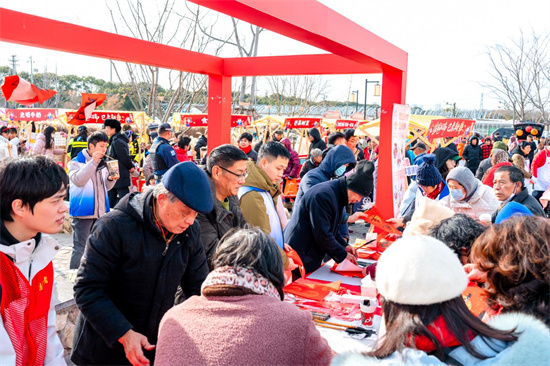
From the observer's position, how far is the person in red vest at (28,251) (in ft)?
5.57

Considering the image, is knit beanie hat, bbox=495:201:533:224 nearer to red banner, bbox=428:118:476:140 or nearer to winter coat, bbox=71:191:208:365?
winter coat, bbox=71:191:208:365

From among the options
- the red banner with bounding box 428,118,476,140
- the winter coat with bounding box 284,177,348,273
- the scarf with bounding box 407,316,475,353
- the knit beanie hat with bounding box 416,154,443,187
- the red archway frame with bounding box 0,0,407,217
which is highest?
the red archway frame with bounding box 0,0,407,217

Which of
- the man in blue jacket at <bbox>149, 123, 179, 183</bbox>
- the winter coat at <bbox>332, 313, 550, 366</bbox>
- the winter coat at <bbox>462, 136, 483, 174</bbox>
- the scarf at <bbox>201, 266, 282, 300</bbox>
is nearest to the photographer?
the winter coat at <bbox>332, 313, 550, 366</bbox>

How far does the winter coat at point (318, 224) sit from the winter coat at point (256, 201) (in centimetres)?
36

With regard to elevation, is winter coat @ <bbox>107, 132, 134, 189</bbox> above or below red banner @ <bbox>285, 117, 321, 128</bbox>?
below

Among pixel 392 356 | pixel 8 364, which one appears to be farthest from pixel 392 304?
pixel 8 364

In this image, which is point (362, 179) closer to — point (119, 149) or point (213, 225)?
point (213, 225)

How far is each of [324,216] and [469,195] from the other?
4.67 ft

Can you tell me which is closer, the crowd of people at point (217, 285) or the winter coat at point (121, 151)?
the crowd of people at point (217, 285)

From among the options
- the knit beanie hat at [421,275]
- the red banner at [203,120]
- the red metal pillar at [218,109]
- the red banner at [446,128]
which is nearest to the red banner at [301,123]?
the red banner at [203,120]

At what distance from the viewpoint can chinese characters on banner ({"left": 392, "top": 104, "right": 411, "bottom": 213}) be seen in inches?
248

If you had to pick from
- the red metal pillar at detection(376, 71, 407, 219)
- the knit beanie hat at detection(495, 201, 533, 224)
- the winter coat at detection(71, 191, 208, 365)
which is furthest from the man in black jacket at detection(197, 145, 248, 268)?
the red metal pillar at detection(376, 71, 407, 219)

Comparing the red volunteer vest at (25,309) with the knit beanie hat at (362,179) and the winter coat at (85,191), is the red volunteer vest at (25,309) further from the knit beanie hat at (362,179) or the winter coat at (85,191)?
the winter coat at (85,191)

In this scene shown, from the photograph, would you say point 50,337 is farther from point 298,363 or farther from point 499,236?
point 499,236
